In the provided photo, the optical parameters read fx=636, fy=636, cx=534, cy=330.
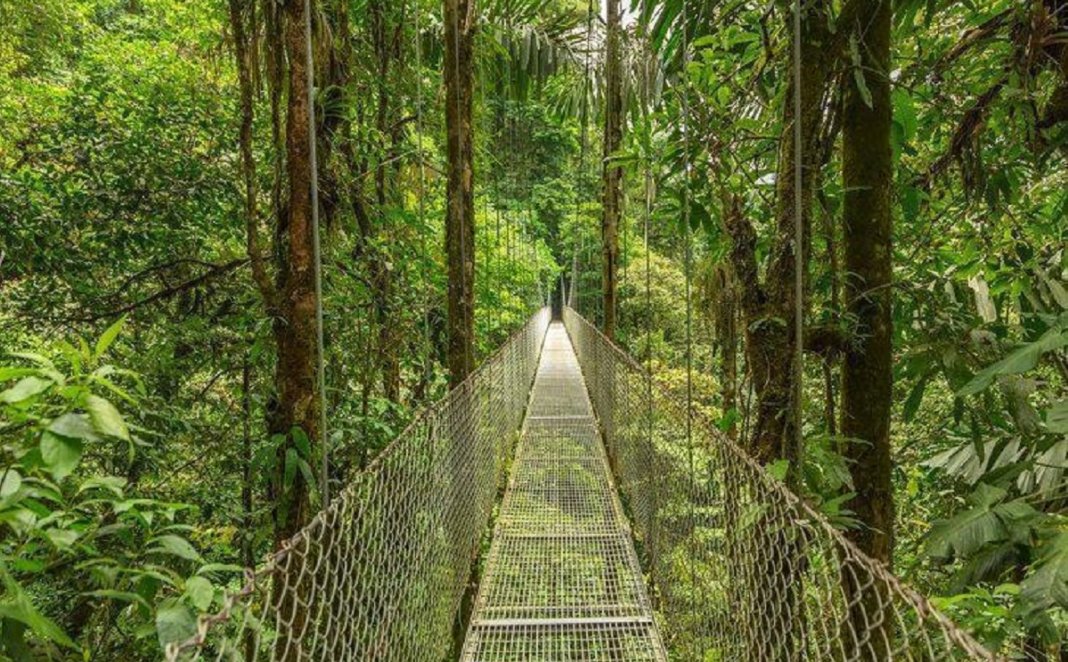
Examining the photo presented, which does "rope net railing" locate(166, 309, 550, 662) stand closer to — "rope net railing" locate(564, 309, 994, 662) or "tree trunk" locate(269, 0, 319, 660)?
"tree trunk" locate(269, 0, 319, 660)

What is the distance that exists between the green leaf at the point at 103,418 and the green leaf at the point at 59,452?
0.03 metres

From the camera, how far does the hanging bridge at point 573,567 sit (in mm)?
855

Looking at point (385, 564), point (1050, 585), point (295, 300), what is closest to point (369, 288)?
point (295, 300)

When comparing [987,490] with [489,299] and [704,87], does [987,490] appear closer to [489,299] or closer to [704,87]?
[704,87]

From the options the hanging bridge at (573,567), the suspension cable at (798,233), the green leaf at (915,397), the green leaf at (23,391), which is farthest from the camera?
the green leaf at (915,397)

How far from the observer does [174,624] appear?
0.58 m

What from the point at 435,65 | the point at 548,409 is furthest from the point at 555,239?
the point at 435,65

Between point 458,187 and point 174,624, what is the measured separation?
7.69ft

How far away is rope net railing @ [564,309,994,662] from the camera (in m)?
0.73

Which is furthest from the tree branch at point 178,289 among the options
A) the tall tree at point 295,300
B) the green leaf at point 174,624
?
the green leaf at point 174,624

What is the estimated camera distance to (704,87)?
1.77 m

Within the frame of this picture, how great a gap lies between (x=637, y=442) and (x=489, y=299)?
2.78m

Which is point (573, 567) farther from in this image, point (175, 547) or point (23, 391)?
point (23, 391)

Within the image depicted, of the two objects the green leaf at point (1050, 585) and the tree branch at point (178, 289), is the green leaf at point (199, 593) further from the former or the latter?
the tree branch at point (178, 289)
